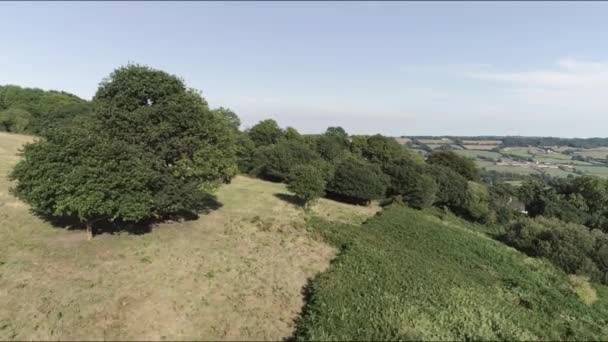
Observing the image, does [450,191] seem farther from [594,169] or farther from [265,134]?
[594,169]

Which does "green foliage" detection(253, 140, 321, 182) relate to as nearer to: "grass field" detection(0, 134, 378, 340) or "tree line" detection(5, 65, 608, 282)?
"tree line" detection(5, 65, 608, 282)

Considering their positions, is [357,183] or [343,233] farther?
[357,183]

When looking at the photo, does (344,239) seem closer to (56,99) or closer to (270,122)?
(270,122)

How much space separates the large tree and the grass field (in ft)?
8.29

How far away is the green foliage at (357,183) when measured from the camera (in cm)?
5262

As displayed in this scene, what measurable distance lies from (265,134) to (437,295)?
244 feet

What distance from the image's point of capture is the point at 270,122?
95062 mm

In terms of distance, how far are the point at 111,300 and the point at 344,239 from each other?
732 inches

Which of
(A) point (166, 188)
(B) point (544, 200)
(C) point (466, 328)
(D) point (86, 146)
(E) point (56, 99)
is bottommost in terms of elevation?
(B) point (544, 200)

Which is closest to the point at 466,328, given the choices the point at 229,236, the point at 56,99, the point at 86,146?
the point at 229,236

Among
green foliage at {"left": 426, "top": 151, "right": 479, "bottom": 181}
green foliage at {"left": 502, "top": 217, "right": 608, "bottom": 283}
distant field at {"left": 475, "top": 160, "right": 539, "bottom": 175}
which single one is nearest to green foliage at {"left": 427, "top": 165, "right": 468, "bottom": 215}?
green foliage at {"left": 502, "top": 217, "right": 608, "bottom": 283}

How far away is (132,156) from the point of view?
28219mm

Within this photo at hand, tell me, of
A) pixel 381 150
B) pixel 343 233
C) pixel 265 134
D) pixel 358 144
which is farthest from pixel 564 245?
pixel 265 134

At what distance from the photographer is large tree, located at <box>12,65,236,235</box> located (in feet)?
83.2
